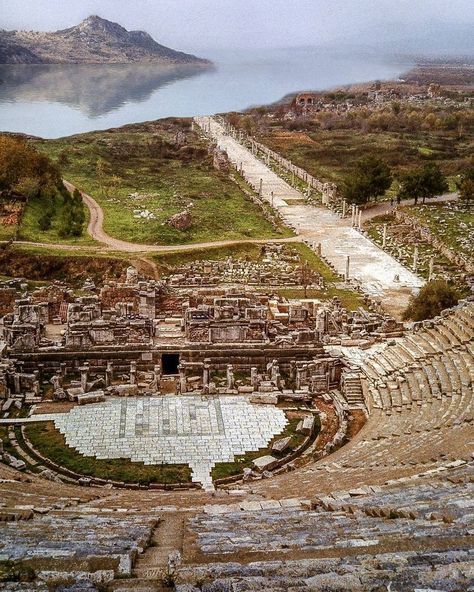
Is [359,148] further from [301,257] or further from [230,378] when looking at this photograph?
[230,378]

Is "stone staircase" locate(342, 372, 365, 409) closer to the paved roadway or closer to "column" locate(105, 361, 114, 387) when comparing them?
"column" locate(105, 361, 114, 387)

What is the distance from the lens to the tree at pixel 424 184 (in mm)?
66938

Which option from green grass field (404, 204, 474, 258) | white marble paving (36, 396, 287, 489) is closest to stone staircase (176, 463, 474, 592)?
white marble paving (36, 396, 287, 489)

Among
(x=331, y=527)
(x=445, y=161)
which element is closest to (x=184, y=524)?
(x=331, y=527)

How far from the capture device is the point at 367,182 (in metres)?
65.8

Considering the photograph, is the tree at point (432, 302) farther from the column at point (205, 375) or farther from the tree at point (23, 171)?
the tree at point (23, 171)

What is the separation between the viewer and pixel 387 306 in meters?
40.2

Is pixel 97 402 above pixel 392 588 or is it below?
below

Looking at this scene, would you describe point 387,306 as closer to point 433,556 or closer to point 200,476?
point 200,476

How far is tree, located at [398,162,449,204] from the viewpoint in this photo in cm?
6694

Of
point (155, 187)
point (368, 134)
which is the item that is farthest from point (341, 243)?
point (368, 134)

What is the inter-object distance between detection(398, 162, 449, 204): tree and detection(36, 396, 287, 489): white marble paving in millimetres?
46332

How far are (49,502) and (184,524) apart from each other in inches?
167

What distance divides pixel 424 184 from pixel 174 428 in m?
50.1
